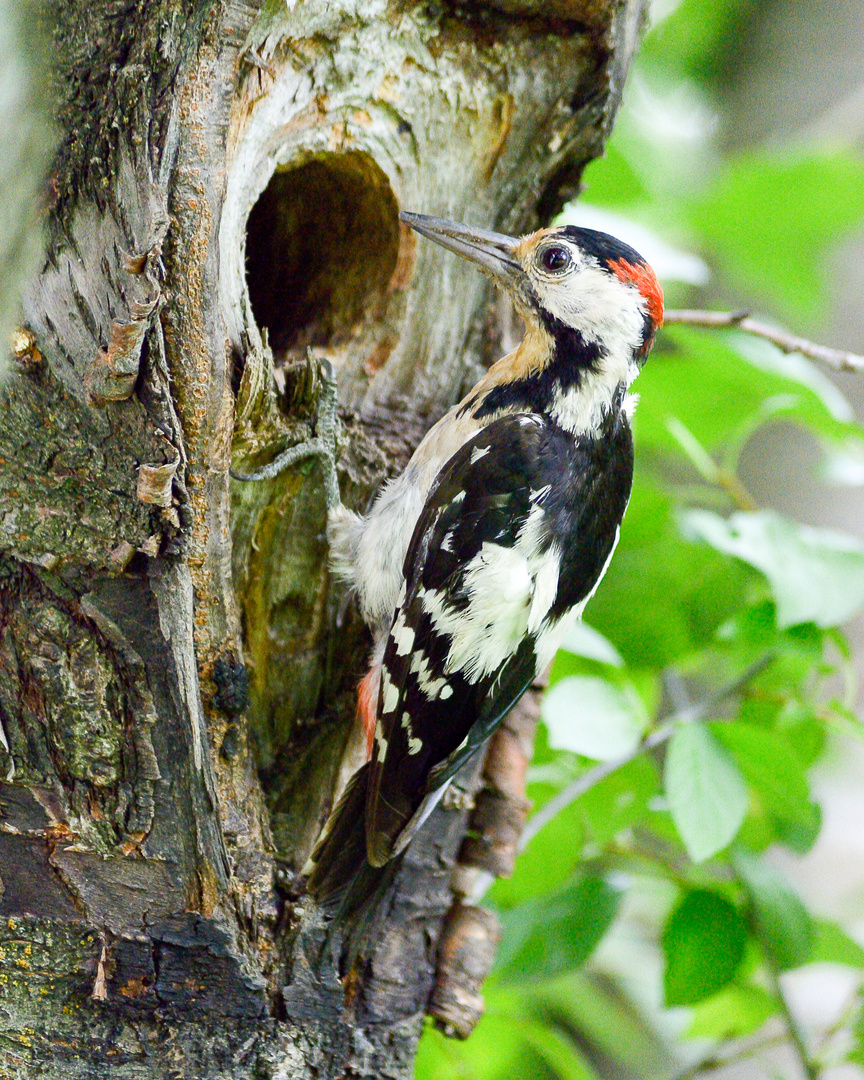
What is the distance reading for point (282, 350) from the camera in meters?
2.15

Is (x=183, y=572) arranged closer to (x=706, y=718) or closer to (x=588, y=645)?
(x=588, y=645)

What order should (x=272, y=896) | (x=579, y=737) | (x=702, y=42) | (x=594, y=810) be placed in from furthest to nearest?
1. (x=702, y=42)
2. (x=594, y=810)
3. (x=579, y=737)
4. (x=272, y=896)

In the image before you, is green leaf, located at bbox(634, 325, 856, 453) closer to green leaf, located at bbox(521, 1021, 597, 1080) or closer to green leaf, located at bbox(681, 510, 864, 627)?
green leaf, located at bbox(681, 510, 864, 627)

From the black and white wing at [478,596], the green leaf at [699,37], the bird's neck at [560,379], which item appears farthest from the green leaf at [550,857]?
the green leaf at [699,37]

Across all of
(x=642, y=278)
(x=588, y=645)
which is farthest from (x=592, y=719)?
(x=642, y=278)

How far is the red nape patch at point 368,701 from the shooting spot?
1.87 metres

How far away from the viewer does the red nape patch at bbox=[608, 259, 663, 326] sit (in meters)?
2.04

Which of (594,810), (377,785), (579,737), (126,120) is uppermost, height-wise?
(126,120)

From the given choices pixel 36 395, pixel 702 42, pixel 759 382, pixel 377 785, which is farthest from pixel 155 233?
pixel 702 42

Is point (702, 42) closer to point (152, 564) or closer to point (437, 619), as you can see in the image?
point (437, 619)

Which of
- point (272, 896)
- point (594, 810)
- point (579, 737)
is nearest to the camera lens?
point (272, 896)

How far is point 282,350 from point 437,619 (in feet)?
2.41

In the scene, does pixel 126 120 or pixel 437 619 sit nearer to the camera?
pixel 126 120

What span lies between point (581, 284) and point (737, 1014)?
1.61m
